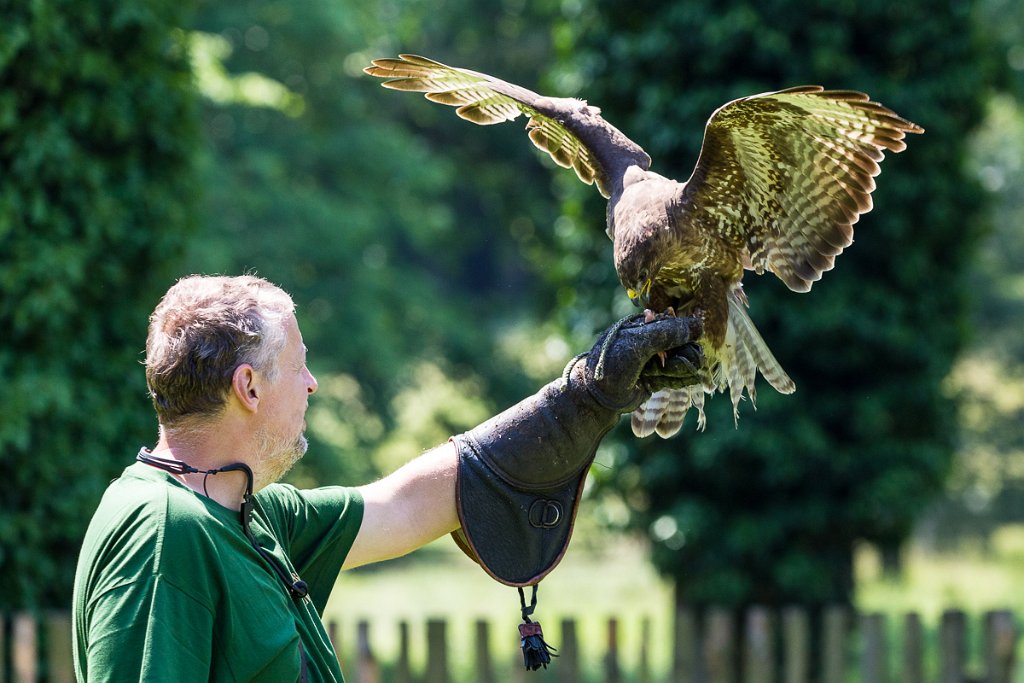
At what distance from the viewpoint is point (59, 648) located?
453 cm

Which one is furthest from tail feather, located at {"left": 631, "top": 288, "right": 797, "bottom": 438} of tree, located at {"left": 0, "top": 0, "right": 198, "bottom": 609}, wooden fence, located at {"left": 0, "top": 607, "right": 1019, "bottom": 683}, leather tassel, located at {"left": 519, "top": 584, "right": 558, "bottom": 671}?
tree, located at {"left": 0, "top": 0, "right": 198, "bottom": 609}

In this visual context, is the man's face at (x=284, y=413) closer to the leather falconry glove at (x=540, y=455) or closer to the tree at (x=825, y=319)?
the leather falconry glove at (x=540, y=455)

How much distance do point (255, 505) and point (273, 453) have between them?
6.8 inches

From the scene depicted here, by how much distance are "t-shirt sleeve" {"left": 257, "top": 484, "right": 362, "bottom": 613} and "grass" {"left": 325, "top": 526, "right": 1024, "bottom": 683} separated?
4.58 meters

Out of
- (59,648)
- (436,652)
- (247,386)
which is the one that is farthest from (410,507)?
(59,648)

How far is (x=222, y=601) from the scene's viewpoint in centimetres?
185

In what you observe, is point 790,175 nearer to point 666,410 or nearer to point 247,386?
point 666,410

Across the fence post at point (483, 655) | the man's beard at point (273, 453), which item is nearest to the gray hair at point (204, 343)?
the man's beard at point (273, 453)

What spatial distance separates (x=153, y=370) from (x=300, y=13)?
10.5m

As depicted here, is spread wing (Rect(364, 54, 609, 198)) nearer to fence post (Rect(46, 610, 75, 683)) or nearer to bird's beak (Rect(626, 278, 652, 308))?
bird's beak (Rect(626, 278, 652, 308))

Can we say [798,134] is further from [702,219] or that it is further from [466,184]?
[466,184]

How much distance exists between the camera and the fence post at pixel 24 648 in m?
4.46

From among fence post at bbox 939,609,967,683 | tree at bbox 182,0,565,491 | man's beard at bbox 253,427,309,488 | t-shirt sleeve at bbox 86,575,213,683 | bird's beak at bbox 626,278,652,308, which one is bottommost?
fence post at bbox 939,609,967,683

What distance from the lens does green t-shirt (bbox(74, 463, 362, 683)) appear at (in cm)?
175
